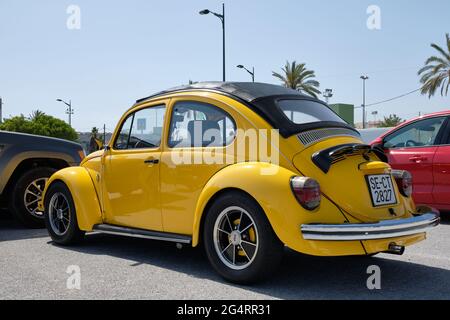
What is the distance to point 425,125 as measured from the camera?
7559 millimetres

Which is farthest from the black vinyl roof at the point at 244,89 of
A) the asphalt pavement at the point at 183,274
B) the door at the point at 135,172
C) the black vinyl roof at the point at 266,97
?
the asphalt pavement at the point at 183,274

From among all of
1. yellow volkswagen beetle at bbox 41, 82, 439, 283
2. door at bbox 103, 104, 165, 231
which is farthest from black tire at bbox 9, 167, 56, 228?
door at bbox 103, 104, 165, 231

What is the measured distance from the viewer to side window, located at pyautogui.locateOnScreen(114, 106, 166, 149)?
5.05 meters

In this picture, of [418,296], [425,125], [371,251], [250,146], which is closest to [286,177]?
[250,146]

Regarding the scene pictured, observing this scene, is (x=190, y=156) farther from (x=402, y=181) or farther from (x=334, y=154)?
(x=402, y=181)

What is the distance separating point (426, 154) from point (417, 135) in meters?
0.43

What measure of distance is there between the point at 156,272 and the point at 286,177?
62.4 inches

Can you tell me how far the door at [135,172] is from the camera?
4812 mm

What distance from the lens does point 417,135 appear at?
769 centimetres

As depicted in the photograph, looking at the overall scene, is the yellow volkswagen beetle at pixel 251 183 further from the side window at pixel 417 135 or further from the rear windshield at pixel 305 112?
the side window at pixel 417 135

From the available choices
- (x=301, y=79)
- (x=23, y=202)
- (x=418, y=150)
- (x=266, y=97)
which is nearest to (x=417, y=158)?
(x=418, y=150)

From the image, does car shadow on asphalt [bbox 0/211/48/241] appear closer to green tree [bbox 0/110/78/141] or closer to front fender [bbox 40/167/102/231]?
front fender [bbox 40/167/102/231]

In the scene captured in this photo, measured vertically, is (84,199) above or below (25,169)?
below

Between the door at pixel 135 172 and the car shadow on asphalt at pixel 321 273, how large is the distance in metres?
0.44
